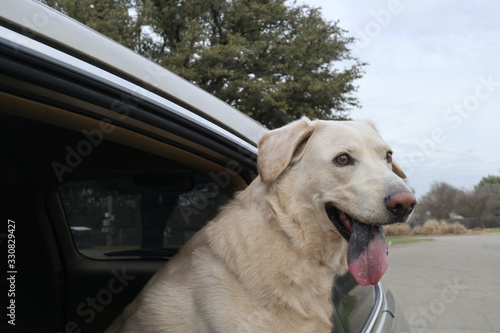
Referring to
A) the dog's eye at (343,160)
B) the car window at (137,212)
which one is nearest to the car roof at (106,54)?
the dog's eye at (343,160)

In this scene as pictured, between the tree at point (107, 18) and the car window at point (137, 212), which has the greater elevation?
the tree at point (107, 18)

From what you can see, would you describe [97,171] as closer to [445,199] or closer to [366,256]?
[366,256]

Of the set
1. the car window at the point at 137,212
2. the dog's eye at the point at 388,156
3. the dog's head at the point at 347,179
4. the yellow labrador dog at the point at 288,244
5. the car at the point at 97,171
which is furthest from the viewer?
the car window at the point at 137,212

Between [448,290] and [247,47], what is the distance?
15.4m

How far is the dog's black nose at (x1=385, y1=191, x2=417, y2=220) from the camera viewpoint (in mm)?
1776

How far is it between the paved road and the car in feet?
14.1

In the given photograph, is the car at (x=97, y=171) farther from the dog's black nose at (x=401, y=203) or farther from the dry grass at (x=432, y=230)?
the dry grass at (x=432, y=230)

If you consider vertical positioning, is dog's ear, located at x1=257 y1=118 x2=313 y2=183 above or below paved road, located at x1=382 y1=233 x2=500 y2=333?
above

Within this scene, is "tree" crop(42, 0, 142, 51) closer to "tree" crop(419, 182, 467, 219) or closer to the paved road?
the paved road

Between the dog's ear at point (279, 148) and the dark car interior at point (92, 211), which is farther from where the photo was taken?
the dark car interior at point (92, 211)

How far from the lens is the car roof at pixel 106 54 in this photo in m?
1.20

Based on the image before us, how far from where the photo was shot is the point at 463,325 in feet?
22.2

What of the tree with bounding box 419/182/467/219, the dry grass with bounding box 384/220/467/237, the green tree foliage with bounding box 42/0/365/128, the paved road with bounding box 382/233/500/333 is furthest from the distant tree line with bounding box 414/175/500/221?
the paved road with bounding box 382/233/500/333

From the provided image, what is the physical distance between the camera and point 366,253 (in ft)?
6.21
